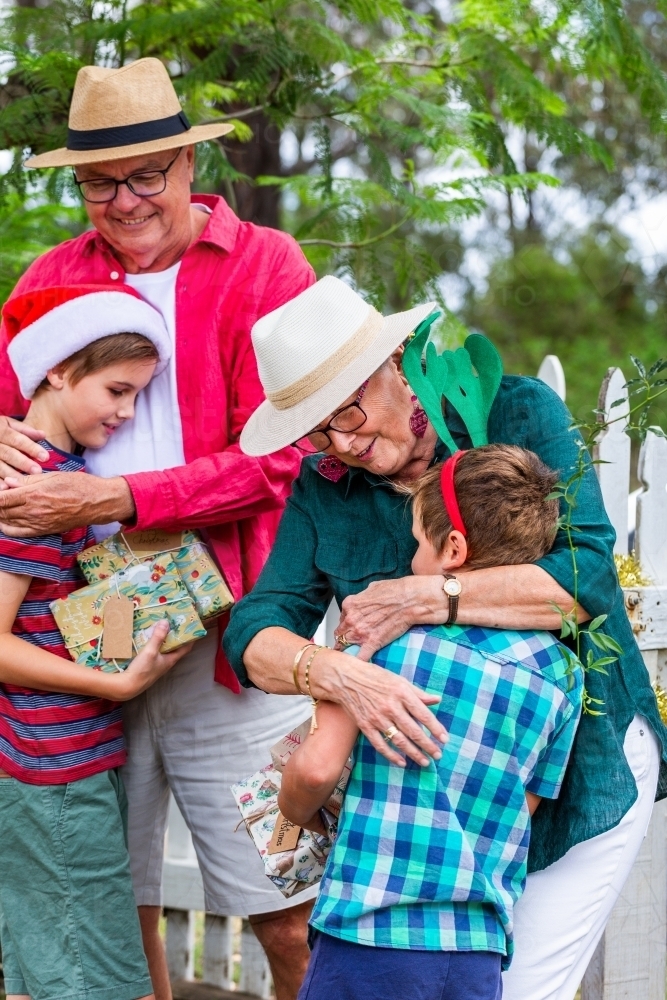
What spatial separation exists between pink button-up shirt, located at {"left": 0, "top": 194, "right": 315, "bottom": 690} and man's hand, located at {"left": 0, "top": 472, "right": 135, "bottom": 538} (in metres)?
0.06

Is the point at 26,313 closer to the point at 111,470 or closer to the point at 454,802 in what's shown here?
the point at 111,470

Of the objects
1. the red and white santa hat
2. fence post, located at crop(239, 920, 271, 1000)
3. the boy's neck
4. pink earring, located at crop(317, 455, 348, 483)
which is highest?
the red and white santa hat

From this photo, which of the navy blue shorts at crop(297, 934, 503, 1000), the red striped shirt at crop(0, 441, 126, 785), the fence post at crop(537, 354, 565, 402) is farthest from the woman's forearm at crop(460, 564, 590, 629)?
the fence post at crop(537, 354, 565, 402)

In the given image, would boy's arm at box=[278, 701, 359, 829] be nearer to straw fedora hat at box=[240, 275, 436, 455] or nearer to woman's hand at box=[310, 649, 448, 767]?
woman's hand at box=[310, 649, 448, 767]

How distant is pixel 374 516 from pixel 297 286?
0.77m

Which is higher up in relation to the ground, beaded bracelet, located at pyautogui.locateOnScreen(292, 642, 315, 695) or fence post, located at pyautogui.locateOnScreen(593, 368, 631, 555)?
fence post, located at pyautogui.locateOnScreen(593, 368, 631, 555)

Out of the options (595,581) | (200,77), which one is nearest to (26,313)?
(200,77)

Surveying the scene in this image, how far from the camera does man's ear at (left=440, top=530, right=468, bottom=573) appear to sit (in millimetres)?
1840

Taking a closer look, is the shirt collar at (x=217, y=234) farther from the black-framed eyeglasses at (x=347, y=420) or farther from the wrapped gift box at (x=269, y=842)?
the wrapped gift box at (x=269, y=842)

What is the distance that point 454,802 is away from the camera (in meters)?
1.75

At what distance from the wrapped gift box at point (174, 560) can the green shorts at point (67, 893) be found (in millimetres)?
456

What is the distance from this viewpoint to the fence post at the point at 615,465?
2.95m

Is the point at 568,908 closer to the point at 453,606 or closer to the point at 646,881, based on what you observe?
the point at 453,606

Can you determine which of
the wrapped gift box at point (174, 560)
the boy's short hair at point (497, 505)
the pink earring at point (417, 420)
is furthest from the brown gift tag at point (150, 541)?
the boy's short hair at point (497, 505)
